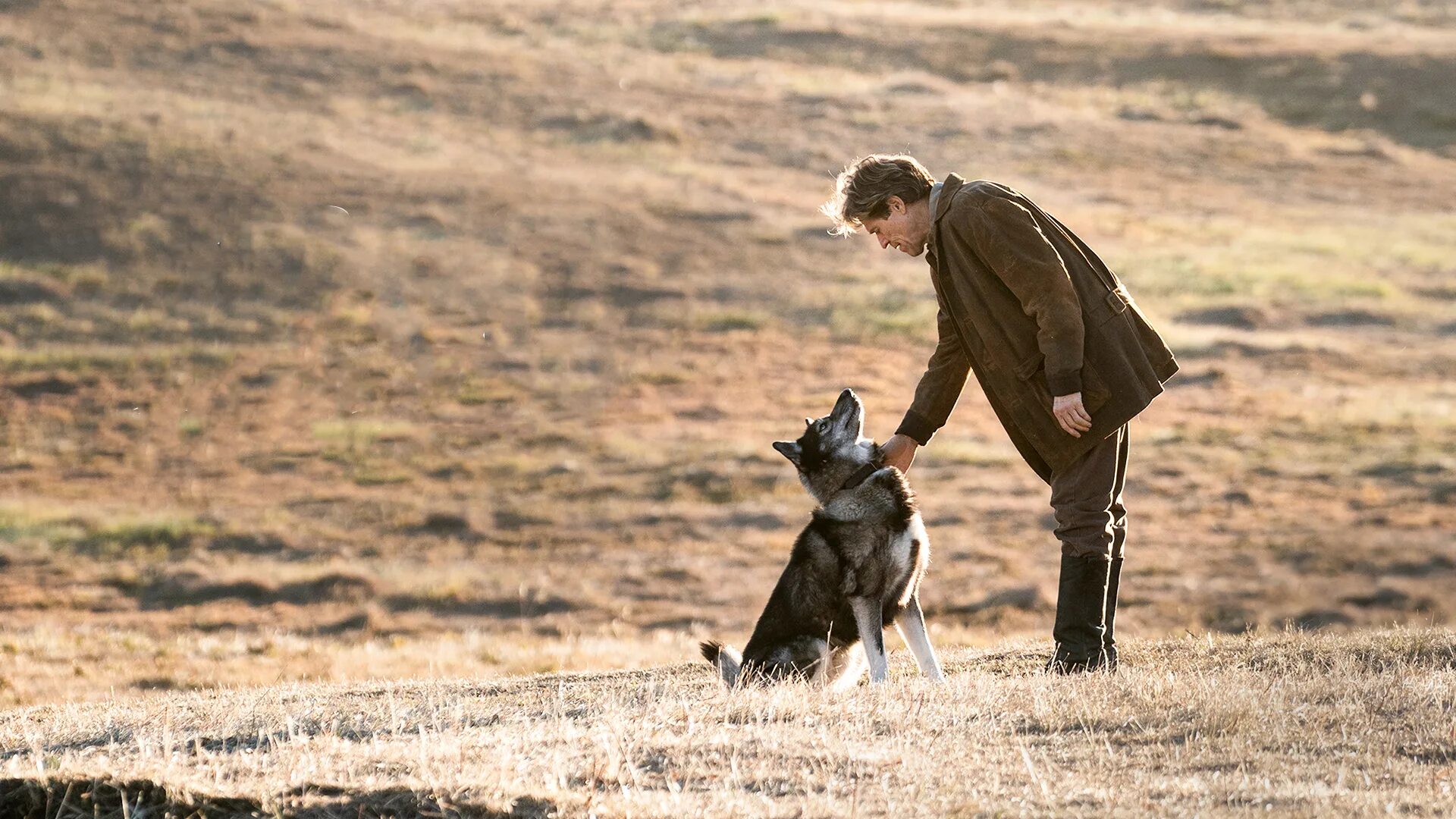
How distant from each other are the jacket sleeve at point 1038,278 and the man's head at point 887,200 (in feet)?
0.90

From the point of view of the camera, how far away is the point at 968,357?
6957 millimetres

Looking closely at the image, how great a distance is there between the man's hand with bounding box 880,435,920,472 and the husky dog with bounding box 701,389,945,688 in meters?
0.06

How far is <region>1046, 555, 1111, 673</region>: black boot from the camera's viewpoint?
662cm

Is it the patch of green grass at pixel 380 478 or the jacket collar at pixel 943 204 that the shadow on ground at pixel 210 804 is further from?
the patch of green grass at pixel 380 478

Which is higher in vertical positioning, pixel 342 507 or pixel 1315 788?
pixel 1315 788

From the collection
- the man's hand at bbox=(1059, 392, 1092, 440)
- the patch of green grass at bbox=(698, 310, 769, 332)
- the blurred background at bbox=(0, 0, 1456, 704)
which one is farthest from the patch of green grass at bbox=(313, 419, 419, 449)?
the man's hand at bbox=(1059, 392, 1092, 440)

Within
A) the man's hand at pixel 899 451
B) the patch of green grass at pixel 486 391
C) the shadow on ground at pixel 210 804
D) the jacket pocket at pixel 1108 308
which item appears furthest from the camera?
the patch of green grass at pixel 486 391

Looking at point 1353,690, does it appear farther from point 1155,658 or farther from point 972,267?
point 972,267

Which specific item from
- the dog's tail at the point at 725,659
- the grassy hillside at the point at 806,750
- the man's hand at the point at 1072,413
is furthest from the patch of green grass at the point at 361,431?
the man's hand at the point at 1072,413

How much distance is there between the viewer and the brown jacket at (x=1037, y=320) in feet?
20.7

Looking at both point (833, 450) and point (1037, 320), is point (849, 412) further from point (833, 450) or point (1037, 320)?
point (1037, 320)

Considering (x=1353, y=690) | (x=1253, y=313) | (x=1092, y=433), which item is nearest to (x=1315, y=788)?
(x=1353, y=690)

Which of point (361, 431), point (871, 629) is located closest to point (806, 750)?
point (871, 629)

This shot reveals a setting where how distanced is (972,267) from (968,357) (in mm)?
573
